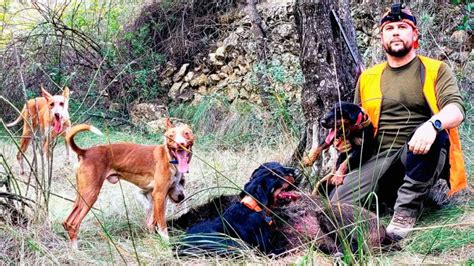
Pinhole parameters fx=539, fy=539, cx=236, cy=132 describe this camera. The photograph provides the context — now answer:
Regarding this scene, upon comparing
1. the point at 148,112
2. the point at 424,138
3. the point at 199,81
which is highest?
the point at 424,138

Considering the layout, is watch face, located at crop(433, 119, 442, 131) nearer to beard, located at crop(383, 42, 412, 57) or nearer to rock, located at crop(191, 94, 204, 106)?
beard, located at crop(383, 42, 412, 57)

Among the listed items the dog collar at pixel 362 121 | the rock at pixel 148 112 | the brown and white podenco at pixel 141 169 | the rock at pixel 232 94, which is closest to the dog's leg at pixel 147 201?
the brown and white podenco at pixel 141 169

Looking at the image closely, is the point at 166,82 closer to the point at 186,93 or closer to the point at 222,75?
the point at 186,93

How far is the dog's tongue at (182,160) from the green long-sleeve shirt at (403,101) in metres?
1.37

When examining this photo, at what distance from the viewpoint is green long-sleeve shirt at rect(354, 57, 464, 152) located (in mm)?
3805

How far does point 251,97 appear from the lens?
898 cm

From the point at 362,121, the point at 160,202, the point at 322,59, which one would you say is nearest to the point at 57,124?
the point at 160,202

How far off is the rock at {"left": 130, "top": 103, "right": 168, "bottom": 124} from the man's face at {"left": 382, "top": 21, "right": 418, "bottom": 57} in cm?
611

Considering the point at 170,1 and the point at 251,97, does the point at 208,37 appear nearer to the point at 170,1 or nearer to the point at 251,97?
the point at 170,1

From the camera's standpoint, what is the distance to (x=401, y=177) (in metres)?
3.95

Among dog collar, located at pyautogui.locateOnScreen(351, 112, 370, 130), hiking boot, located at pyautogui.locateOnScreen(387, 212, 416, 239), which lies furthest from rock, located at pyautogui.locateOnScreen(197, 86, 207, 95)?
hiking boot, located at pyautogui.locateOnScreen(387, 212, 416, 239)

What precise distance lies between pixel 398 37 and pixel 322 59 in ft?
2.74

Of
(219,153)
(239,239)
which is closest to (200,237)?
(239,239)

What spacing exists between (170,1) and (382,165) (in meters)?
7.92
